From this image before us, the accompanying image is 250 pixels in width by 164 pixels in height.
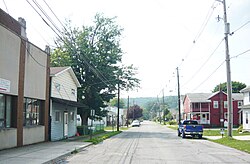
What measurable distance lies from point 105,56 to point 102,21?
562cm

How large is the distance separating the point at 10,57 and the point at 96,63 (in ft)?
84.3

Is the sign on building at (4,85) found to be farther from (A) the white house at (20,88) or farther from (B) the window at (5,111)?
(B) the window at (5,111)

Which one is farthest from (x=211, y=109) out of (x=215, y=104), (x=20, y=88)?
(x=20, y=88)

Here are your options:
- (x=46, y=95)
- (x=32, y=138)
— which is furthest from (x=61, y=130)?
(x=32, y=138)

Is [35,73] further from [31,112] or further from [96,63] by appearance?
[96,63]

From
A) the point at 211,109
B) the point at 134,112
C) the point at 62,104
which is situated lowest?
the point at 134,112

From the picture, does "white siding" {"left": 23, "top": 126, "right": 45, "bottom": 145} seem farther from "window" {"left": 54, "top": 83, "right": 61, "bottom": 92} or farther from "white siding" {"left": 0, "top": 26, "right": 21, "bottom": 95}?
"window" {"left": 54, "top": 83, "right": 61, "bottom": 92}

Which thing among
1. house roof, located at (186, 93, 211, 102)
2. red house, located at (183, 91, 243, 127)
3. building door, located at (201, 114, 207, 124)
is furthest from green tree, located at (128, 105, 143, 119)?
building door, located at (201, 114, 207, 124)

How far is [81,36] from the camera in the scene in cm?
4594

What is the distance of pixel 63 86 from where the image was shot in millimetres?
29875

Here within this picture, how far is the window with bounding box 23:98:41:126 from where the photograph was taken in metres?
21.6

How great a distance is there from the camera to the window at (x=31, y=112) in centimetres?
2159

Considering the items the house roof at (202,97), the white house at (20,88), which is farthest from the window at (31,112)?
the house roof at (202,97)

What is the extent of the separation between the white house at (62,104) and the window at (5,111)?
6.86 meters
